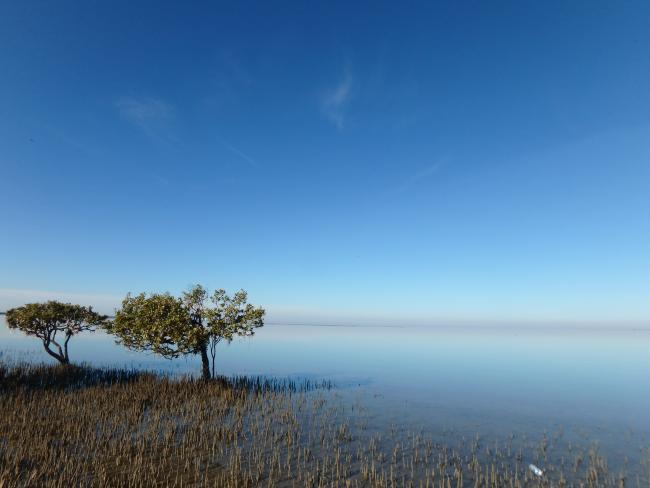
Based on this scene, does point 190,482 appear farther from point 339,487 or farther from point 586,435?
point 586,435

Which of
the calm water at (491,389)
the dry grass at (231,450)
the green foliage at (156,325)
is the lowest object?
the calm water at (491,389)

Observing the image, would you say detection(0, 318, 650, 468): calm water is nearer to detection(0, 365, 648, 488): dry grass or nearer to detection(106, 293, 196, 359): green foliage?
detection(0, 365, 648, 488): dry grass

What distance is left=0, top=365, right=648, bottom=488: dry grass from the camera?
13.5m

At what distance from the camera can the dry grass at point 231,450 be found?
13.5 m

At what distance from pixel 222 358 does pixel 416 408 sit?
40.9 m

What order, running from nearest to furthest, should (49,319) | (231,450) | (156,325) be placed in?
(231,450) < (156,325) < (49,319)

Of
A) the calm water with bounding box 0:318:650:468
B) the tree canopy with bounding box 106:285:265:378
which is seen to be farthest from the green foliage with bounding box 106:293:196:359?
the calm water with bounding box 0:318:650:468

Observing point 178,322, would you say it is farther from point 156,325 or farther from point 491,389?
point 491,389

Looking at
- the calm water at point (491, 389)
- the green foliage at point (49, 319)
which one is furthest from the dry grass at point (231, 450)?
the green foliage at point (49, 319)

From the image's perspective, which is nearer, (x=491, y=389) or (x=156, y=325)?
(x=156, y=325)

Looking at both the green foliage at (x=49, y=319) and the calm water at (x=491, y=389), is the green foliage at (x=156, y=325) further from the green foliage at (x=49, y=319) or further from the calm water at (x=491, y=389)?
the calm water at (x=491, y=389)

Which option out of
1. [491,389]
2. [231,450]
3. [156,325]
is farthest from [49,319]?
[491,389]

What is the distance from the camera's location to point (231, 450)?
16297 millimetres

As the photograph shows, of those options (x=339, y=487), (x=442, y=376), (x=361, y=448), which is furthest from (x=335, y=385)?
(x=339, y=487)
